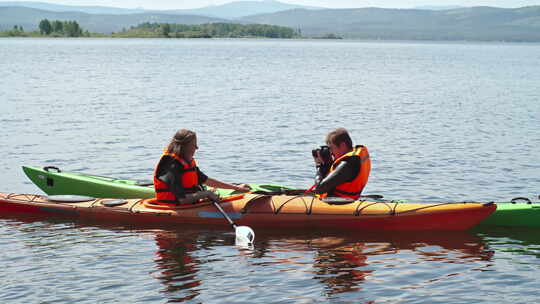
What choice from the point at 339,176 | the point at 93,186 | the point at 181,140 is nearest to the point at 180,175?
the point at 181,140

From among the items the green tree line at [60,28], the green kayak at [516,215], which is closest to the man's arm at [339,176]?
the green kayak at [516,215]

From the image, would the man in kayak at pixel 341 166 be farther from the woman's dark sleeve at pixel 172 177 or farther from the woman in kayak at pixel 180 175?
the woman's dark sleeve at pixel 172 177

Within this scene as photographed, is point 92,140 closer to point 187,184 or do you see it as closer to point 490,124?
point 187,184

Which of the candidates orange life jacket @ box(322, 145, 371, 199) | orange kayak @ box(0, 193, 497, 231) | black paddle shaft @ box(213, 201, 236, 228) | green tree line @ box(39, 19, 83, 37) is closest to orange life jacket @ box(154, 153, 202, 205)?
orange kayak @ box(0, 193, 497, 231)

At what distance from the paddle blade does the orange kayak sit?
21.9 inches

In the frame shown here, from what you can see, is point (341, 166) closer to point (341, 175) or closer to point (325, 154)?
point (341, 175)

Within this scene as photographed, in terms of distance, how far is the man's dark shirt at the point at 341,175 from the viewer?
9.84m

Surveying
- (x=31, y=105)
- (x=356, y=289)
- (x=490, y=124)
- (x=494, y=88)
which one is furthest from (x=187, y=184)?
(x=494, y=88)

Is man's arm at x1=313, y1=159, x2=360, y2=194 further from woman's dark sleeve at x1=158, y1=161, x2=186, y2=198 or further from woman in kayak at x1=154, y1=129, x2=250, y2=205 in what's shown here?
woman's dark sleeve at x1=158, y1=161, x2=186, y2=198

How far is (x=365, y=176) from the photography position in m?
10.2

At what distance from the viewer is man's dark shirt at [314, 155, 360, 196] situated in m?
9.84

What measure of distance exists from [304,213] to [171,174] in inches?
74.2

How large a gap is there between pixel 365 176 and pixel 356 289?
91.8 inches

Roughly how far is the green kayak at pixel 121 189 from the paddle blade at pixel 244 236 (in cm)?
109
